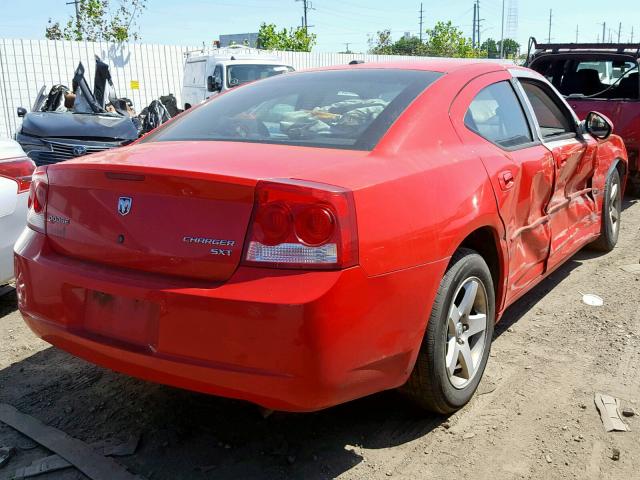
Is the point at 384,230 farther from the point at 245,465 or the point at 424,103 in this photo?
the point at 245,465

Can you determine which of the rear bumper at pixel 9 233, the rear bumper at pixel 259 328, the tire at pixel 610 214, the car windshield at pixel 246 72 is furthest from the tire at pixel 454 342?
the car windshield at pixel 246 72

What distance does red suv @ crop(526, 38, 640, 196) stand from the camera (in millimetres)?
7621

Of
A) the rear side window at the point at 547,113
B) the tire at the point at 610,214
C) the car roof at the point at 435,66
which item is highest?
the car roof at the point at 435,66

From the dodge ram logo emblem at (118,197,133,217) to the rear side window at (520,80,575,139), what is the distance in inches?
105

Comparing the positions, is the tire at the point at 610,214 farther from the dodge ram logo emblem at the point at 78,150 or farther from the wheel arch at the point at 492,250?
the dodge ram logo emblem at the point at 78,150

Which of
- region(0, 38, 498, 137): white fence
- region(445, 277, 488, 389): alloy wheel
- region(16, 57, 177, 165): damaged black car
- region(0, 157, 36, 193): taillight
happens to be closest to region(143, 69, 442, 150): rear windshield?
region(445, 277, 488, 389): alloy wheel

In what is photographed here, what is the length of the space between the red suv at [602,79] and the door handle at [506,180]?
16.4 ft

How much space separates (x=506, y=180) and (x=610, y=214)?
2739 millimetres

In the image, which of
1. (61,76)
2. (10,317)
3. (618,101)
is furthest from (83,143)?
(61,76)

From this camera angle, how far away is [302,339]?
2.20m

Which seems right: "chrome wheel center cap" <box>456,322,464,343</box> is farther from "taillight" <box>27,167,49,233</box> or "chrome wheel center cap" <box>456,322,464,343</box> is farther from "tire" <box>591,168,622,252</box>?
"tire" <box>591,168,622,252</box>

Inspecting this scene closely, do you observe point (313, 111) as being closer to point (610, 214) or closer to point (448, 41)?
point (610, 214)

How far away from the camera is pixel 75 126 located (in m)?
8.27

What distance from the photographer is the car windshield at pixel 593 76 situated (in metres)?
8.20
